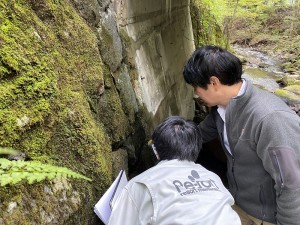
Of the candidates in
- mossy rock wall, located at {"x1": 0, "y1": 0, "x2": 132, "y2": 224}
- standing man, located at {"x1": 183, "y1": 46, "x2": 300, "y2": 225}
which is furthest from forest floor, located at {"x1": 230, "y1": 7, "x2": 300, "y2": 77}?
mossy rock wall, located at {"x1": 0, "y1": 0, "x2": 132, "y2": 224}

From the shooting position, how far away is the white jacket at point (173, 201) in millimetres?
1841

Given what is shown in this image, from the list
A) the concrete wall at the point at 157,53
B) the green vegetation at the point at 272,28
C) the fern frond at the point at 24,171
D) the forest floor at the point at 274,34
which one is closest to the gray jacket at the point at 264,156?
the fern frond at the point at 24,171

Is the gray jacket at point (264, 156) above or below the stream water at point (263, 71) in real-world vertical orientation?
above

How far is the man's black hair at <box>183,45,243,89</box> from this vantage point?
2.44 m

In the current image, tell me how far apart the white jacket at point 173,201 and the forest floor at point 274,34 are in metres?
19.6

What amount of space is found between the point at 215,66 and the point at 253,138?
0.64 m

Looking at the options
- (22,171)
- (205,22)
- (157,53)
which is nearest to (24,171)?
(22,171)

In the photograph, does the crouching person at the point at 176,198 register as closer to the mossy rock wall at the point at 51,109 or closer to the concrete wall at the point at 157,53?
the mossy rock wall at the point at 51,109

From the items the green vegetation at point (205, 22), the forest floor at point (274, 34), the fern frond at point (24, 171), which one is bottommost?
the forest floor at point (274, 34)

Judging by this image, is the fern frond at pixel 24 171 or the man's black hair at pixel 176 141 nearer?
the fern frond at pixel 24 171

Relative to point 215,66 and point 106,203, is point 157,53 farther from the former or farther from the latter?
point 106,203

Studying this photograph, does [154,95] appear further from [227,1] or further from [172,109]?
[227,1]

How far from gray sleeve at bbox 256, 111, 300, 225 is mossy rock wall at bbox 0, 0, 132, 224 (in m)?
1.19

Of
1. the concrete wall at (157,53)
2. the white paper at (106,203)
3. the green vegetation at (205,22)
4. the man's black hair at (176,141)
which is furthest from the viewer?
the green vegetation at (205,22)
